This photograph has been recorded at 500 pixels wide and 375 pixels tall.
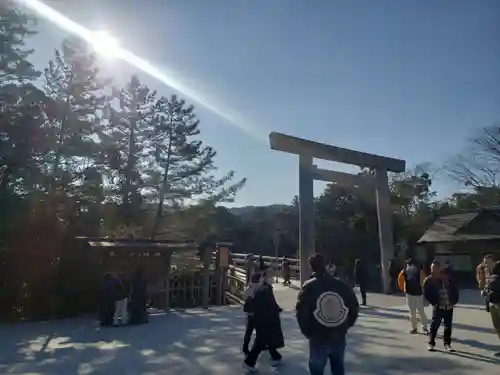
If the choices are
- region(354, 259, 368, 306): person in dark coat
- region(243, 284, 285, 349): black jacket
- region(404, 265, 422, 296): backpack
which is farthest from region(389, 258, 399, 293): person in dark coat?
region(243, 284, 285, 349): black jacket

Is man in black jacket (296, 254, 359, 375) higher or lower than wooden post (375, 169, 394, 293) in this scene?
lower

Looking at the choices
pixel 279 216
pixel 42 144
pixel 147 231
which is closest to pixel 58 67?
pixel 42 144

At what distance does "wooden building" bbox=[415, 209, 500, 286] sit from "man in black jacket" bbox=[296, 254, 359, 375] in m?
19.8

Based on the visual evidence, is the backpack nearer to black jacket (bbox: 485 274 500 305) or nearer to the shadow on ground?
the shadow on ground

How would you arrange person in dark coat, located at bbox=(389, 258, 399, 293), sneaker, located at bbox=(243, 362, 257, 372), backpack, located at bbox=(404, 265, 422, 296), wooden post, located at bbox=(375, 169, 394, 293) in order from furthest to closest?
wooden post, located at bbox=(375, 169, 394, 293) < person in dark coat, located at bbox=(389, 258, 399, 293) < backpack, located at bbox=(404, 265, 422, 296) < sneaker, located at bbox=(243, 362, 257, 372)

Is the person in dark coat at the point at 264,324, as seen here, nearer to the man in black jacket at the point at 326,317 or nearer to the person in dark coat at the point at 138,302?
the man in black jacket at the point at 326,317

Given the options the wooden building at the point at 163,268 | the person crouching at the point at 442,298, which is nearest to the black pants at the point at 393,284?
the wooden building at the point at 163,268

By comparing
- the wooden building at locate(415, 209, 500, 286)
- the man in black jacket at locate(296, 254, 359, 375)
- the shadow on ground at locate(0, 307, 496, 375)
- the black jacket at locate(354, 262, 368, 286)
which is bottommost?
the shadow on ground at locate(0, 307, 496, 375)

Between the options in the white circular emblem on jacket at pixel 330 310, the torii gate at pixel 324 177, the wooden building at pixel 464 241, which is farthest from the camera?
the wooden building at pixel 464 241

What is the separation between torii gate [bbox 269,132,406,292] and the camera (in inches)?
596

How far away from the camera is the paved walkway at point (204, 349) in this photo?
6.89m

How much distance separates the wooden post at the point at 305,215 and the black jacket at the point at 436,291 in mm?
6942

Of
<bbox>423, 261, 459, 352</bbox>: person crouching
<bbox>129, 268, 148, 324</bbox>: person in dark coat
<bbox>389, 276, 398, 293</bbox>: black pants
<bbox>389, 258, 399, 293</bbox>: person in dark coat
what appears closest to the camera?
<bbox>423, 261, 459, 352</bbox>: person crouching

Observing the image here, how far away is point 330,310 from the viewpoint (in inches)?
175
